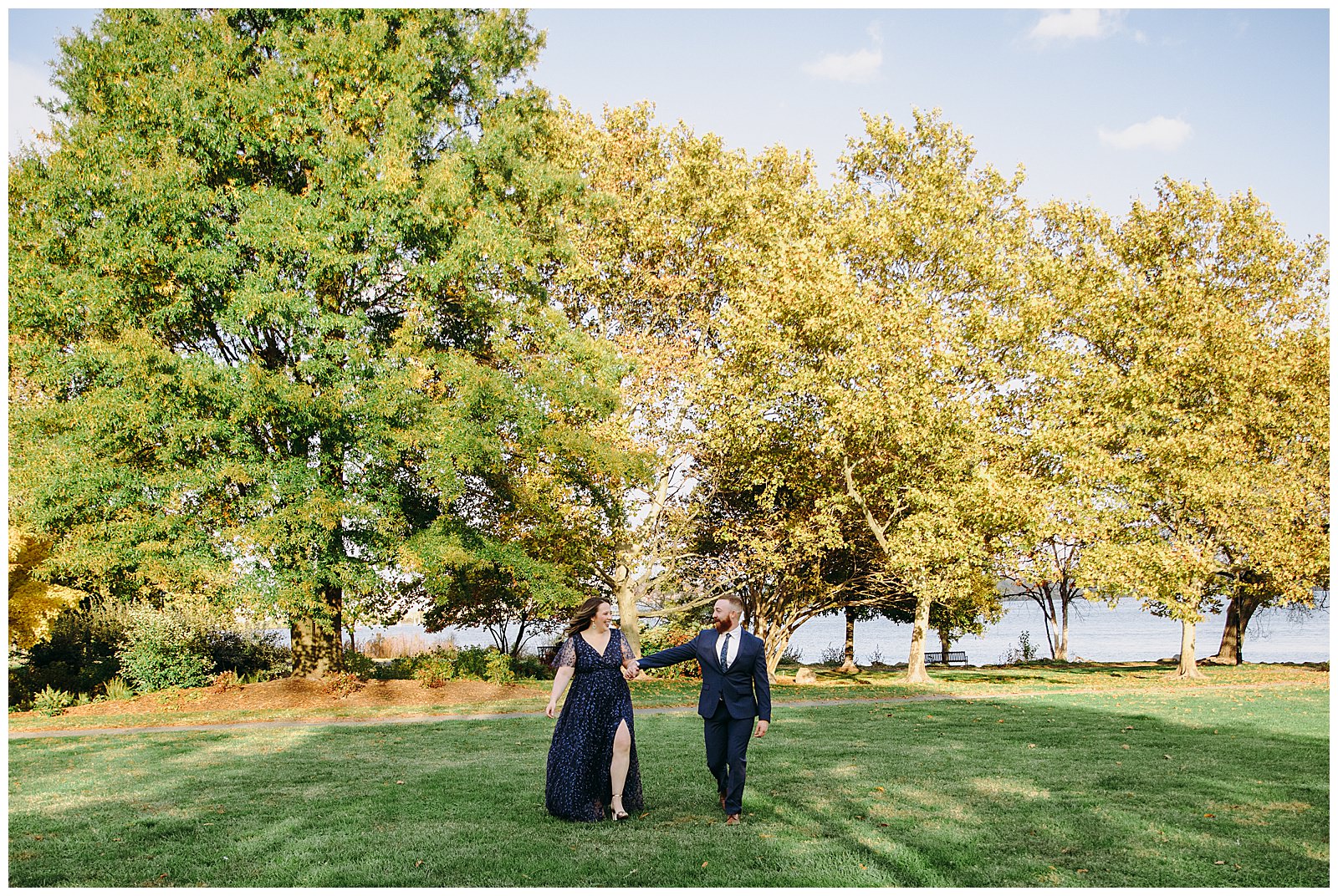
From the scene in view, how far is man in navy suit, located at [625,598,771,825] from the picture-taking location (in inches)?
295

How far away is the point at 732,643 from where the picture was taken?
25.0 feet

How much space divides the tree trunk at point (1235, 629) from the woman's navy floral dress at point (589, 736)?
3128 centimetres

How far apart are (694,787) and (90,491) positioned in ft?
45.1

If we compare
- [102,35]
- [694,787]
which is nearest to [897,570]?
[694,787]

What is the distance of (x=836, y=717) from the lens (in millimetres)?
15008

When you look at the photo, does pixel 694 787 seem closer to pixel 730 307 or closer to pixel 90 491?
pixel 90 491

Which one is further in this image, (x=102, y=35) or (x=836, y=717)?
(x=102, y=35)

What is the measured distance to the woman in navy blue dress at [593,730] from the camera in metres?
7.31

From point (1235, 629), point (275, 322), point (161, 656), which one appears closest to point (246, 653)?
point (161, 656)

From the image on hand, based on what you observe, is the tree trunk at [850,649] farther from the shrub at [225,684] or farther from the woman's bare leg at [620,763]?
the woman's bare leg at [620,763]

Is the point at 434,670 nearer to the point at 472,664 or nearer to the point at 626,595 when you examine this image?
the point at 472,664

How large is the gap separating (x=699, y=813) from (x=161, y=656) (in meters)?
16.8

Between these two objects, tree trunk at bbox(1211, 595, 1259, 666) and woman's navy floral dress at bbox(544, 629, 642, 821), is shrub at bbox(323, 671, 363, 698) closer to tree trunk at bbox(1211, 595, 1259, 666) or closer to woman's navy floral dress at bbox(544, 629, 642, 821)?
woman's navy floral dress at bbox(544, 629, 642, 821)

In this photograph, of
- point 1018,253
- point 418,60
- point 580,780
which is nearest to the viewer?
point 580,780
